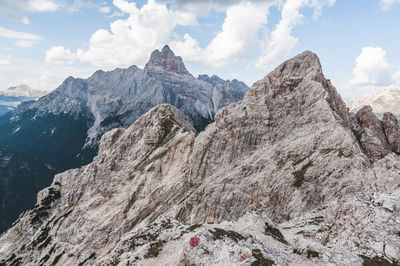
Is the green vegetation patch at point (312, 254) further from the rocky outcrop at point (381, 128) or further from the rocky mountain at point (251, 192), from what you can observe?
the rocky outcrop at point (381, 128)

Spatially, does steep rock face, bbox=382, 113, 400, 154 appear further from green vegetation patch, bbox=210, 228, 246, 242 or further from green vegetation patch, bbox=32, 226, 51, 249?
green vegetation patch, bbox=32, 226, 51, 249

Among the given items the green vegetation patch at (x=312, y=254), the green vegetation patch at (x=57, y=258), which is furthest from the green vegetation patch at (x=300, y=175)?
the green vegetation patch at (x=57, y=258)

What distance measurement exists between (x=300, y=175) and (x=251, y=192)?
12.9m

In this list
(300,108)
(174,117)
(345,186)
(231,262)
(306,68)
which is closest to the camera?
(231,262)

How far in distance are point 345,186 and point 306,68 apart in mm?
48230

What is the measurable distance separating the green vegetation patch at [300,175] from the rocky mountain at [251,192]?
248mm

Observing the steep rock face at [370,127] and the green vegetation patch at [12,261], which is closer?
the steep rock face at [370,127]

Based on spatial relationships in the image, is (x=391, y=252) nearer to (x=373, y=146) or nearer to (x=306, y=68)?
(x=373, y=146)

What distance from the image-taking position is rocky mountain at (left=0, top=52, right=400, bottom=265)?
87.8ft

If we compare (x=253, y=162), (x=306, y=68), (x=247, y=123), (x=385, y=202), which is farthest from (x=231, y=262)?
(x=306, y=68)

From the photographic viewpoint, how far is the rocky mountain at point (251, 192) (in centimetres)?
2675

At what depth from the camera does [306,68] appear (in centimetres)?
8631

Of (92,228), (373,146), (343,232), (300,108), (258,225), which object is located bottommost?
(92,228)

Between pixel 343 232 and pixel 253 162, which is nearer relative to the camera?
pixel 343 232
